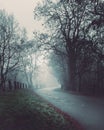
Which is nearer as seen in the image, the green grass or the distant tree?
the green grass

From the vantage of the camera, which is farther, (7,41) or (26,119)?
(7,41)

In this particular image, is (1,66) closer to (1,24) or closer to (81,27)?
(1,24)

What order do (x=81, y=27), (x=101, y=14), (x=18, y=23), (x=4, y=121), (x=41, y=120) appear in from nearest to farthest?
(x=4, y=121) < (x=41, y=120) < (x=101, y=14) < (x=81, y=27) < (x=18, y=23)

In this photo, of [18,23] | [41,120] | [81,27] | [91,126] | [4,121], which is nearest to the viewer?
[4,121]

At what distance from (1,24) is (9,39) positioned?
253 cm

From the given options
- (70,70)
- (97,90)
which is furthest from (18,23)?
(97,90)

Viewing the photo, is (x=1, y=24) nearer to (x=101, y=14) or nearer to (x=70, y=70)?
(x=70, y=70)

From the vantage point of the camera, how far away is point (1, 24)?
127ft

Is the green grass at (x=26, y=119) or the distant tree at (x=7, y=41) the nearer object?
the green grass at (x=26, y=119)

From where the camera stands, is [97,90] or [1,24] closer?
[97,90]

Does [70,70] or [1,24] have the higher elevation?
[1,24]

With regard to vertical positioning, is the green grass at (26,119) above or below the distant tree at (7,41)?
below

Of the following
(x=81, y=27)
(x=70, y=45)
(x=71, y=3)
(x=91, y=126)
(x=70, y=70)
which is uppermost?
(x=71, y=3)

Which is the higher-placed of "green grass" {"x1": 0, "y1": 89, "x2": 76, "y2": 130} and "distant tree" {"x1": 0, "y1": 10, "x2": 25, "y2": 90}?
"distant tree" {"x1": 0, "y1": 10, "x2": 25, "y2": 90}
